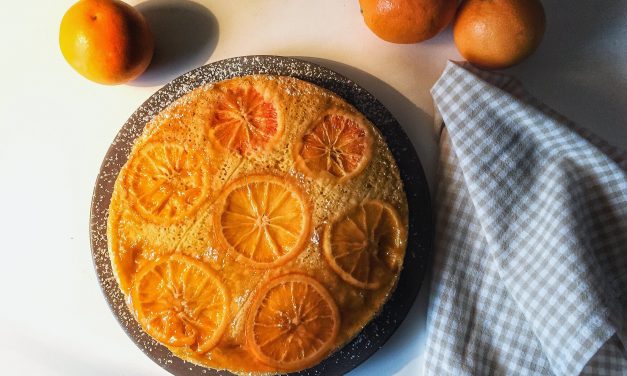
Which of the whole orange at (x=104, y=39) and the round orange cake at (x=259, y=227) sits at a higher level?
the whole orange at (x=104, y=39)

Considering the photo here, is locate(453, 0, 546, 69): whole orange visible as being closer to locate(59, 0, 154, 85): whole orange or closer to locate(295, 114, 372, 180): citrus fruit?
locate(295, 114, 372, 180): citrus fruit

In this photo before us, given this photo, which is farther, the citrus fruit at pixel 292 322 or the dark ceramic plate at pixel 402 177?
the dark ceramic plate at pixel 402 177

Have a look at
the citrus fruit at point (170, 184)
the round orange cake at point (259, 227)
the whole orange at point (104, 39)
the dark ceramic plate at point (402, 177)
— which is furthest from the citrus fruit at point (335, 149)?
the whole orange at point (104, 39)

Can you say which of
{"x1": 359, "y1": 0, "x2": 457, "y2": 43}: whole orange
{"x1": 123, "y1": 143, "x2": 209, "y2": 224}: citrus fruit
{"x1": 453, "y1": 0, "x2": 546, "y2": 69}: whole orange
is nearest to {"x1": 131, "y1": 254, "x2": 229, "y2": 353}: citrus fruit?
{"x1": 123, "y1": 143, "x2": 209, "y2": 224}: citrus fruit

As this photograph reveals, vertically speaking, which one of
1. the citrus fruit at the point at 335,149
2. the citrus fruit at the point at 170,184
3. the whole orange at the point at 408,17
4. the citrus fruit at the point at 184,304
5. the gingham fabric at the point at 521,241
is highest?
the whole orange at the point at 408,17

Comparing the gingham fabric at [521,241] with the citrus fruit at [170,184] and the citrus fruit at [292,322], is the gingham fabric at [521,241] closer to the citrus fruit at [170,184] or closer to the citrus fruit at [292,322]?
the citrus fruit at [292,322]

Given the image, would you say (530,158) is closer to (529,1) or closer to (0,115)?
(529,1)
